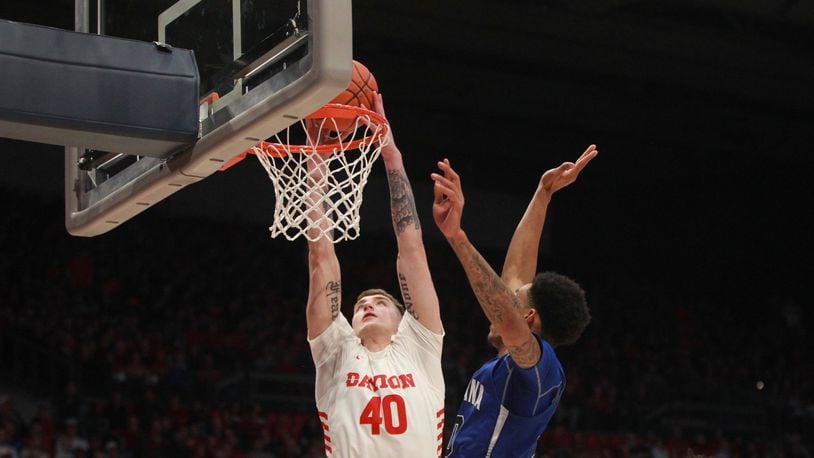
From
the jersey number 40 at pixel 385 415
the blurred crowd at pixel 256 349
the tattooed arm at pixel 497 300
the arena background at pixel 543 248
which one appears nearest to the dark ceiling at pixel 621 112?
the arena background at pixel 543 248

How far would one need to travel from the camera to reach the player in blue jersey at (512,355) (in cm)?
379

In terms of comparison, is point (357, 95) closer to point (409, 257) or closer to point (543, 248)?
point (409, 257)

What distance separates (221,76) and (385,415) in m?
1.43

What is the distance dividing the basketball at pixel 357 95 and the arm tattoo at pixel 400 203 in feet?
1.44

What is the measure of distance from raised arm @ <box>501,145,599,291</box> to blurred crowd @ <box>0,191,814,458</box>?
5.68 metres

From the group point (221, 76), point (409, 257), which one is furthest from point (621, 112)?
point (221, 76)

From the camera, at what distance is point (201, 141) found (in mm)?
3750

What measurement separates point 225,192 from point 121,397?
5.14m

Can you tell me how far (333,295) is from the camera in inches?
185

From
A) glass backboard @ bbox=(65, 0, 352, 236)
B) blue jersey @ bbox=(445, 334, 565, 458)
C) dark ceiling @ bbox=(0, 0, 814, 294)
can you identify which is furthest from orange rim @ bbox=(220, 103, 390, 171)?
dark ceiling @ bbox=(0, 0, 814, 294)

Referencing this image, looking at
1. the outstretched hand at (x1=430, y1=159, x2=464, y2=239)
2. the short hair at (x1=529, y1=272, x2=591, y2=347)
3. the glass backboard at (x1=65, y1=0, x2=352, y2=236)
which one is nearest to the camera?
the glass backboard at (x1=65, y1=0, x2=352, y2=236)

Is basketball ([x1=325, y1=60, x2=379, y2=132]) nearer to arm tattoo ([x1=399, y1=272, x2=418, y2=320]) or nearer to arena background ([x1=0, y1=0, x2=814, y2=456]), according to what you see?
arm tattoo ([x1=399, y1=272, x2=418, y2=320])

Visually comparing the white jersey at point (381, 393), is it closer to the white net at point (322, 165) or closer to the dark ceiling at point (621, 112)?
the white net at point (322, 165)

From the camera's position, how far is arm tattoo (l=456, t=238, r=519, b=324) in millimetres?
3787
